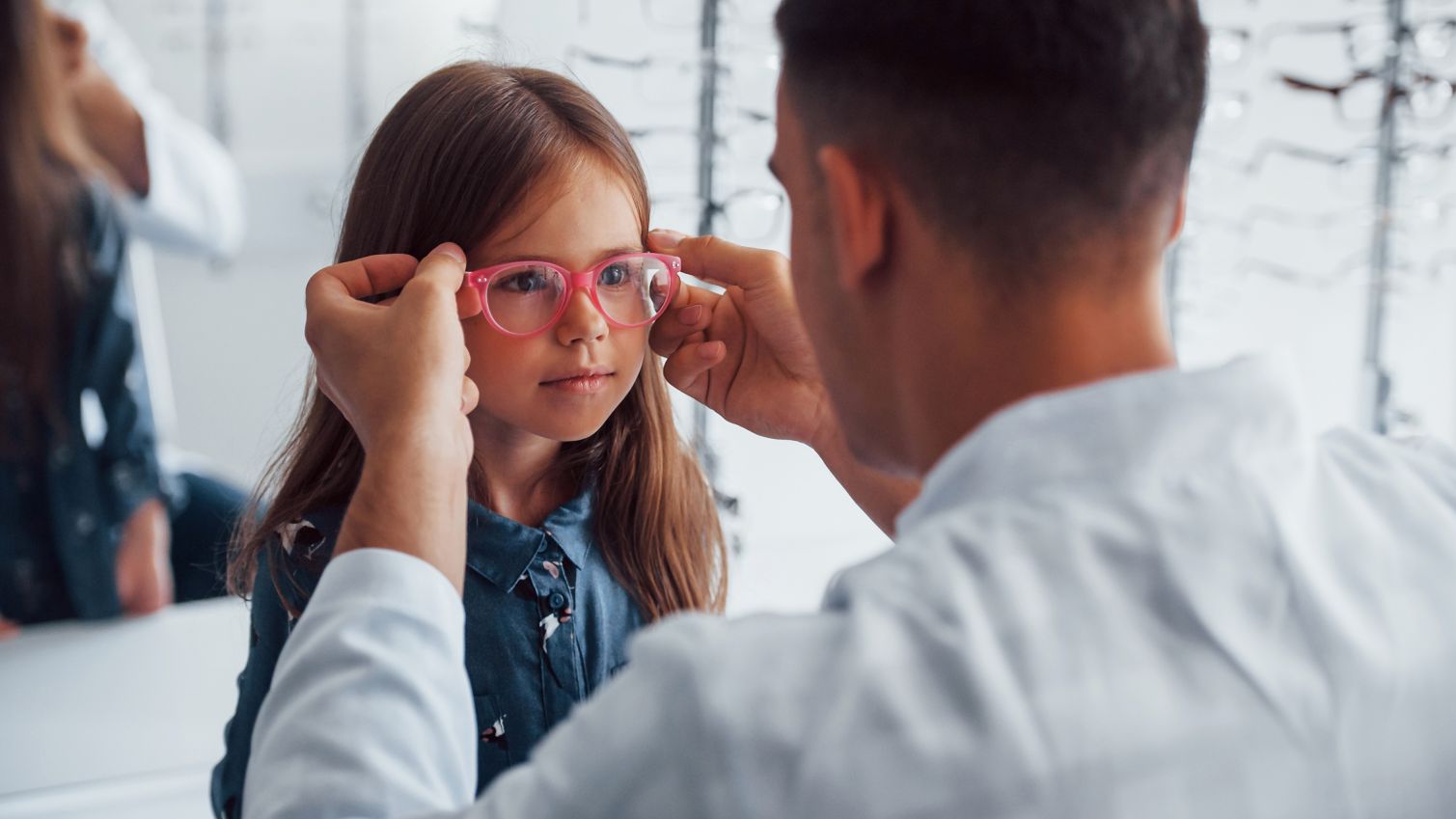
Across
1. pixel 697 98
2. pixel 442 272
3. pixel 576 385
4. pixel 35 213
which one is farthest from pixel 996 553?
pixel 697 98

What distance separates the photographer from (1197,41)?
2.34 ft

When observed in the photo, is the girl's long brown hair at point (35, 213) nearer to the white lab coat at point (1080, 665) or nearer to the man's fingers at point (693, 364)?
the man's fingers at point (693, 364)

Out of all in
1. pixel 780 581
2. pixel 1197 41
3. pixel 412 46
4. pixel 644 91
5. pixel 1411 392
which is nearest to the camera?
pixel 1197 41

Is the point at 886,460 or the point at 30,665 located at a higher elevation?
the point at 886,460

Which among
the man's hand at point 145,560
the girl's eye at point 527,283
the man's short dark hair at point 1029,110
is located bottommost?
the man's hand at point 145,560

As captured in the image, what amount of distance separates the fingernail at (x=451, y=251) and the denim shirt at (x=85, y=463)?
3.44ft

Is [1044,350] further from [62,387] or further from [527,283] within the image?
[62,387]

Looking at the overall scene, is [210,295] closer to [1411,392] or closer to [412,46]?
[412,46]

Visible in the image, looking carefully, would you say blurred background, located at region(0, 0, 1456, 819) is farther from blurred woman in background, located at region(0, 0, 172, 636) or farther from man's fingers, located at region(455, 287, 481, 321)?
man's fingers, located at region(455, 287, 481, 321)

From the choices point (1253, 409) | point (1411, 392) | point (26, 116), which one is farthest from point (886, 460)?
point (1411, 392)

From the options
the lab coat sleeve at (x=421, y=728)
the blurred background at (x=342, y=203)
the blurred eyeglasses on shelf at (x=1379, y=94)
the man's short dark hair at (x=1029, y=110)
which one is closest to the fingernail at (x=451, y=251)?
the lab coat sleeve at (x=421, y=728)

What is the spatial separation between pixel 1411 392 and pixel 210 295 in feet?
11.6

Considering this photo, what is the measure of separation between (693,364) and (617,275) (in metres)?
0.16

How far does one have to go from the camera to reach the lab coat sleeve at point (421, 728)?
1.82 feet
